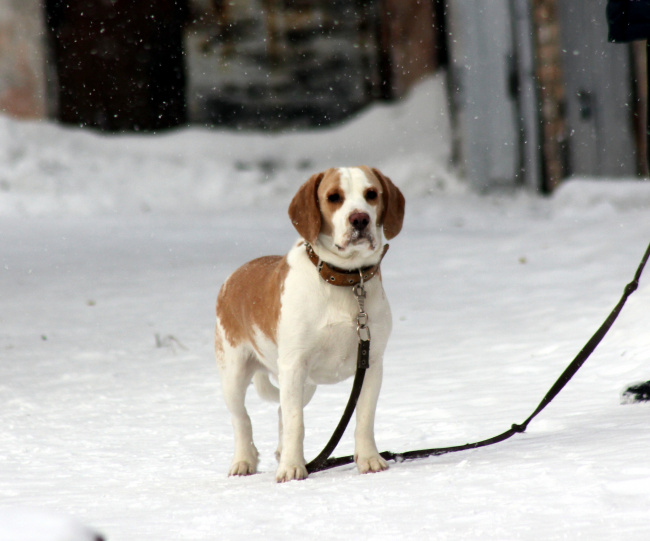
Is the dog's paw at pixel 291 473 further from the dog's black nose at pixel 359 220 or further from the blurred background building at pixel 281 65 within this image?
the blurred background building at pixel 281 65

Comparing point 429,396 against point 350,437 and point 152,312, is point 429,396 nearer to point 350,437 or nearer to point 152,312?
point 350,437

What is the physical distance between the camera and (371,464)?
10.8 ft

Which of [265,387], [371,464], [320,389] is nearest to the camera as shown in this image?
[371,464]

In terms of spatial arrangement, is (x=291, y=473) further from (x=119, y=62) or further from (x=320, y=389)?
(x=119, y=62)

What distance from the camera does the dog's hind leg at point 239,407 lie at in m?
3.65

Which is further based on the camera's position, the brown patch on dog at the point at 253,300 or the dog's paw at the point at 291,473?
the brown patch on dog at the point at 253,300

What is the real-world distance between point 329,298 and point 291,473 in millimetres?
618

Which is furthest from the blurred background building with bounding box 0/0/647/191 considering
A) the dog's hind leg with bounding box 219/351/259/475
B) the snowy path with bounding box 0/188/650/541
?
the dog's hind leg with bounding box 219/351/259/475

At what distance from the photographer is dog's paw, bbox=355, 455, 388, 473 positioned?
10.8 feet

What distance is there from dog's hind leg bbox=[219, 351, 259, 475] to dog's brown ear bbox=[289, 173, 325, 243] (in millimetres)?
683

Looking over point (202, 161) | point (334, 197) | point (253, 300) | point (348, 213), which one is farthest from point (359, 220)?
point (202, 161)

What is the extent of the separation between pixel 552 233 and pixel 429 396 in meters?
4.81

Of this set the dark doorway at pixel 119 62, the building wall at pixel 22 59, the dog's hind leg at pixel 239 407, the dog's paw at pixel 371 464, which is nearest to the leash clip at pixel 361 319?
the dog's paw at pixel 371 464

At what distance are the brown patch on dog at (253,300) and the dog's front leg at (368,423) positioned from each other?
0.36 meters
